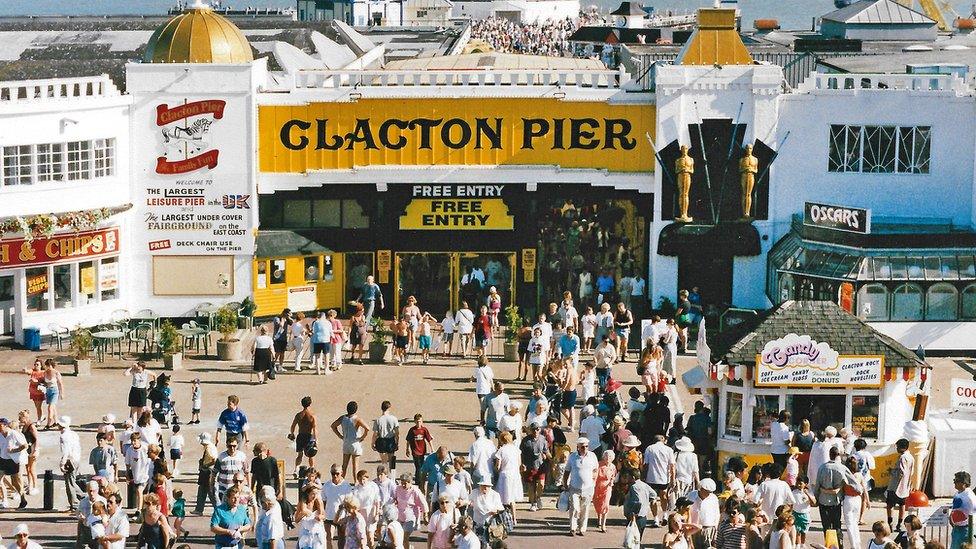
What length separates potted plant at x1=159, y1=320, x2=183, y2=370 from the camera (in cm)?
4231

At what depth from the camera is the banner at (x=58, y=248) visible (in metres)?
44.1

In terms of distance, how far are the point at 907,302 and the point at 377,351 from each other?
40.7ft

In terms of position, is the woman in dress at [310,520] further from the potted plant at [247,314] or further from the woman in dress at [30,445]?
the potted plant at [247,314]

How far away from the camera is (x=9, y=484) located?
32.3 meters

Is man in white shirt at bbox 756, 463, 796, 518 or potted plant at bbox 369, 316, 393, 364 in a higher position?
potted plant at bbox 369, 316, 393, 364

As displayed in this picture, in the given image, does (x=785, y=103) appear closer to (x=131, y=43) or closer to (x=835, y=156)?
(x=835, y=156)

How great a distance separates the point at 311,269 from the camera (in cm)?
4816

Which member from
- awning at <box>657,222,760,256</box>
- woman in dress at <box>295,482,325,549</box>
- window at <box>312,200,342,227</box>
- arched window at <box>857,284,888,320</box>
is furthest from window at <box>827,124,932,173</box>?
woman in dress at <box>295,482,325,549</box>

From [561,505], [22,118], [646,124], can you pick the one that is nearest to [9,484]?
[561,505]

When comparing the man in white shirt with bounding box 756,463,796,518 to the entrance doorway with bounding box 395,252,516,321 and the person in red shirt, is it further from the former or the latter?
the entrance doorway with bounding box 395,252,516,321

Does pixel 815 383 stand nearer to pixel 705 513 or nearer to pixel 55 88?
pixel 705 513

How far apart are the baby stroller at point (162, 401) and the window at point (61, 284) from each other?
10537mm

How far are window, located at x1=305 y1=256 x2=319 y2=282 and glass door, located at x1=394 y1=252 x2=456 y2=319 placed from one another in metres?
2.06

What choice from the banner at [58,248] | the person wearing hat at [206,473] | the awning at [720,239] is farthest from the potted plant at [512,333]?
the person wearing hat at [206,473]
